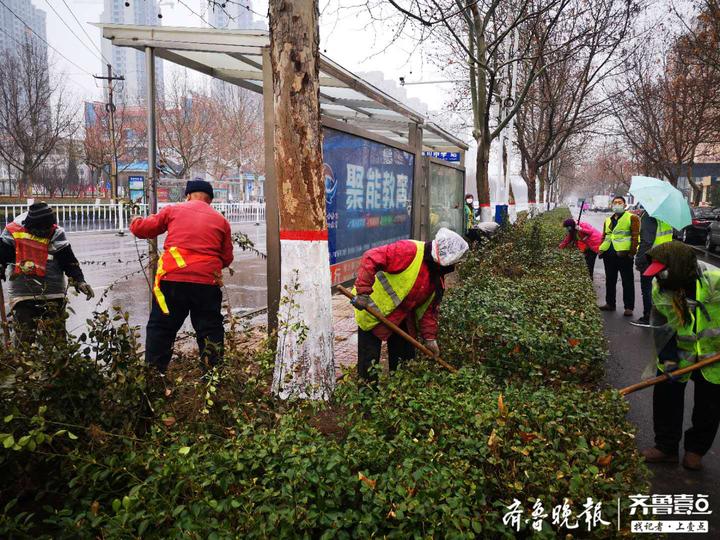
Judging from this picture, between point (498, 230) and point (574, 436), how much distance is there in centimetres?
959

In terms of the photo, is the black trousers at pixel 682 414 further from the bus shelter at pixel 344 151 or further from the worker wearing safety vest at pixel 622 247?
the worker wearing safety vest at pixel 622 247

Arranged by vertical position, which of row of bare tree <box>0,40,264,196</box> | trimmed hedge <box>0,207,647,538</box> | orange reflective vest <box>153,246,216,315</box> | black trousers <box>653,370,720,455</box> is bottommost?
black trousers <box>653,370,720,455</box>

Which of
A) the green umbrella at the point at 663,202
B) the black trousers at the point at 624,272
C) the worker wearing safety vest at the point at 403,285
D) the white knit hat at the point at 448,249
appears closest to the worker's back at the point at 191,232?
the worker wearing safety vest at the point at 403,285

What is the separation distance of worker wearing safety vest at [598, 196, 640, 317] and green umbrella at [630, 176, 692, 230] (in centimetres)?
252

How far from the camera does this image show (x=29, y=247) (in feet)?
15.3

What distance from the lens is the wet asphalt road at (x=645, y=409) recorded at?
3.61m

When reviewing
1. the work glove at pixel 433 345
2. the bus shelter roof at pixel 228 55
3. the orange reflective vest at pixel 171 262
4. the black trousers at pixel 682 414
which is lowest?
the black trousers at pixel 682 414

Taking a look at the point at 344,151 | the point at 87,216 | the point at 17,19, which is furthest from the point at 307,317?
the point at 17,19

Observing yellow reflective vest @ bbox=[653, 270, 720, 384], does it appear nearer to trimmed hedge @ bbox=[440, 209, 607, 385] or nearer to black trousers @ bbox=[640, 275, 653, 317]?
trimmed hedge @ bbox=[440, 209, 607, 385]

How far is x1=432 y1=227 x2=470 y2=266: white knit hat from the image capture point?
3816mm

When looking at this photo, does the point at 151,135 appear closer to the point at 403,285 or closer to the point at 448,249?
the point at 403,285

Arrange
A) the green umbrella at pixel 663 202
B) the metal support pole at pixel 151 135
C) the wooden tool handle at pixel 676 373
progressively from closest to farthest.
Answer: the wooden tool handle at pixel 676 373, the metal support pole at pixel 151 135, the green umbrella at pixel 663 202

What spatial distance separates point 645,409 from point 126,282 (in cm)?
875

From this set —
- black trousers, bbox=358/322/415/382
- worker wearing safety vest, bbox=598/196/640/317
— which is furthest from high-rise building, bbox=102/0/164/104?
black trousers, bbox=358/322/415/382
